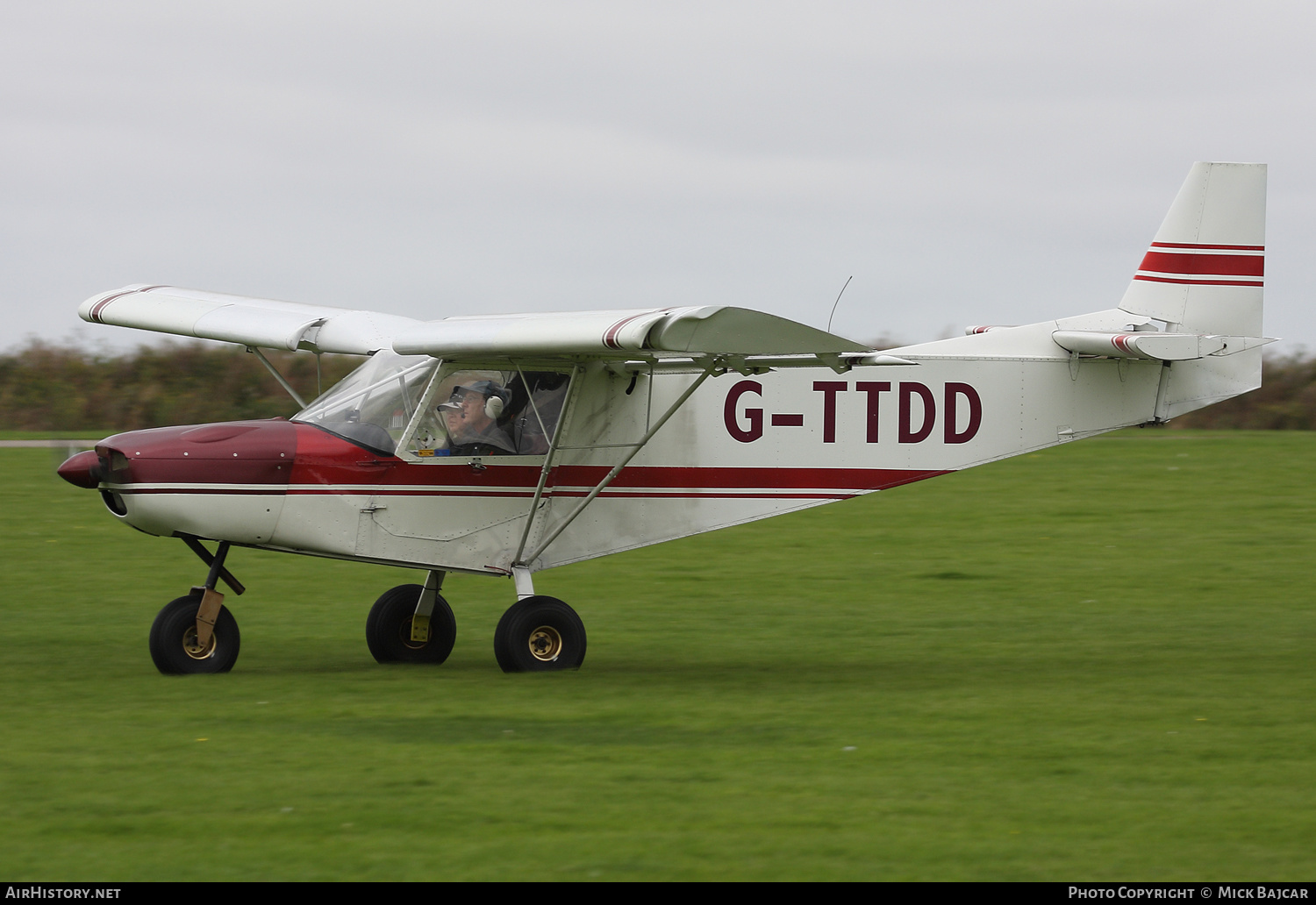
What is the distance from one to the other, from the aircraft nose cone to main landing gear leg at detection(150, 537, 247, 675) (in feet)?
2.53

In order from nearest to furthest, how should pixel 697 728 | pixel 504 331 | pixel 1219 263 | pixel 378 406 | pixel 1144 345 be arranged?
pixel 697 728, pixel 504 331, pixel 378 406, pixel 1144 345, pixel 1219 263

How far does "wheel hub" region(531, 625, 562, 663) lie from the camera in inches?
438

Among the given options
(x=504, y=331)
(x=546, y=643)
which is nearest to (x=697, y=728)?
(x=546, y=643)

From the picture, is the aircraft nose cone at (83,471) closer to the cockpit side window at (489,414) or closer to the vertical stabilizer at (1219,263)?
the cockpit side window at (489,414)

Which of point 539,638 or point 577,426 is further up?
point 577,426

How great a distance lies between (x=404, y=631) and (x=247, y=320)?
9.62 feet

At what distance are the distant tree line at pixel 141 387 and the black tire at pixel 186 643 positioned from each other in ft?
61.9

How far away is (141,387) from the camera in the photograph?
3169cm

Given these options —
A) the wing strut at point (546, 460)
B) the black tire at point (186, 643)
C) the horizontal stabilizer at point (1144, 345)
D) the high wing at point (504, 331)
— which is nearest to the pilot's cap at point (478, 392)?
the wing strut at point (546, 460)

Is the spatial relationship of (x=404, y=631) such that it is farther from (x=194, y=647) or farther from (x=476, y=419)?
(x=476, y=419)

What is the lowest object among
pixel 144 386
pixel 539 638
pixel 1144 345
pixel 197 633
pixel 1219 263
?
pixel 539 638

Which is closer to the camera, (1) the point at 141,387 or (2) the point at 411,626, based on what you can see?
(2) the point at 411,626

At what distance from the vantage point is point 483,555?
11391 millimetres

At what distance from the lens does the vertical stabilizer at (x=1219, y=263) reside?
1265cm
